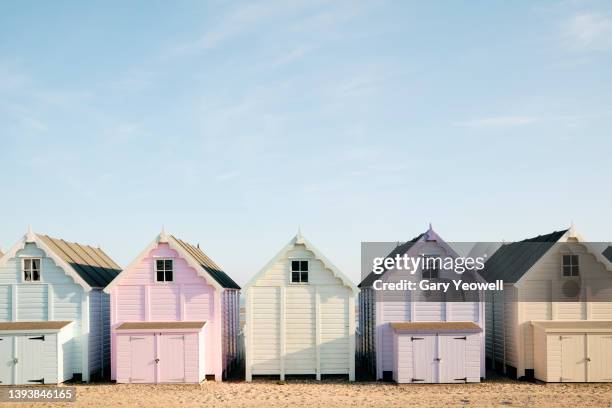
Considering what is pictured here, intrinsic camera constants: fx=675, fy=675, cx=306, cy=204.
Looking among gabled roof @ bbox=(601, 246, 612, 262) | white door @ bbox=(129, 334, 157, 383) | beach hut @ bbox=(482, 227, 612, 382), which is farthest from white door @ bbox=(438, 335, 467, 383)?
white door @ bbox=(129, 334, 157, 383)

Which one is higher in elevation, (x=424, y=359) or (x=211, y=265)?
(x=211, y=265)

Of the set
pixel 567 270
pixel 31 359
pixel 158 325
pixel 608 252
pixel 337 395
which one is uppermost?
pixel 608 252

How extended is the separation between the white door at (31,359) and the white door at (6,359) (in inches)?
11.2

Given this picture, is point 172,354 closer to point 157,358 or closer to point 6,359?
point 157,358

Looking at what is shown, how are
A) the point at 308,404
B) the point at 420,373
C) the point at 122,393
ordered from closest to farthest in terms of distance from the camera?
1. the point at 308,404
2. the point at 122,393
3. the point at 420,373

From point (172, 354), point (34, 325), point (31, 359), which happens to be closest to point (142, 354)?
point (172, 354)

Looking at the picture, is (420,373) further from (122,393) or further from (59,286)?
(59,286)

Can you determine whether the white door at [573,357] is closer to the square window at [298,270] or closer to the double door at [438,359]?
the double door at [438,359]

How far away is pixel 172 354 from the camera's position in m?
28.2

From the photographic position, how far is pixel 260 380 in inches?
1155

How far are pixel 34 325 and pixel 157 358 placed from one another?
547 cm

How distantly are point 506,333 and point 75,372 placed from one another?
19.6 meters

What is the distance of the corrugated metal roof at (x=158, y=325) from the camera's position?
92.4 feet

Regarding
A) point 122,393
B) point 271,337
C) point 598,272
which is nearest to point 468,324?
point 598,272
